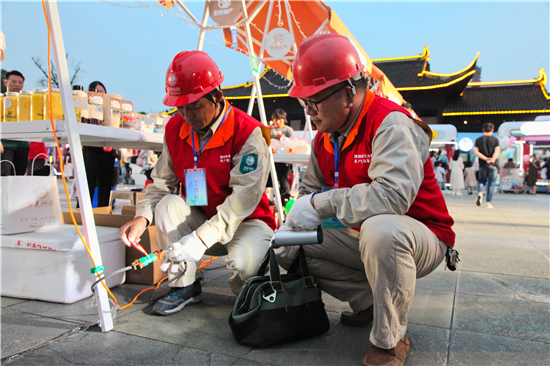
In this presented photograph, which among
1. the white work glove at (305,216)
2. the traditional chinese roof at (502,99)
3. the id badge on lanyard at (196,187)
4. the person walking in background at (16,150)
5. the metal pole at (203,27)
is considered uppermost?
the traditional chinese roof at (502,99)

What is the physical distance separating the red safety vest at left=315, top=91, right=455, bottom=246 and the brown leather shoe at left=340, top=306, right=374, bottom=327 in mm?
494

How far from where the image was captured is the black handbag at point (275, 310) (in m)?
1.45

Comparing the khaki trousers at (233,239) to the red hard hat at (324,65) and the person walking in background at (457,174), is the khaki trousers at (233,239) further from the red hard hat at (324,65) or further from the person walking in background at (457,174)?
the person walking in background at (457,174)

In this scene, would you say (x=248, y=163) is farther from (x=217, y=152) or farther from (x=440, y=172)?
(x=440, y=172)

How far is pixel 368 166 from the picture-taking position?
1538mm

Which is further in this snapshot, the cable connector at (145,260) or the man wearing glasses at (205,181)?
the man wearing glasses at (205,181)

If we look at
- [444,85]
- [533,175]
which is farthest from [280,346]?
[444,85]

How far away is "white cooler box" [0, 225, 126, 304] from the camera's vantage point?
1949 mm

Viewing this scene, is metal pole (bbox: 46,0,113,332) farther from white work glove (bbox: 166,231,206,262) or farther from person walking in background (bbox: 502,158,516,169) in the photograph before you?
person walking in background (bbox: 502,158,516,169)

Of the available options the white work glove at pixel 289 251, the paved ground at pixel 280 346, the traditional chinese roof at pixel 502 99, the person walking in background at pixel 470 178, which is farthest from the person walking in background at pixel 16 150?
the traditional chinese roof at pixel 502 99

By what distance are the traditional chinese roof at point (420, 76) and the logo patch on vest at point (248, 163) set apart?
21.9 meters

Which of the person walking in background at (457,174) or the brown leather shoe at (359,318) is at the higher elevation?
the person walking in background at (457,174)

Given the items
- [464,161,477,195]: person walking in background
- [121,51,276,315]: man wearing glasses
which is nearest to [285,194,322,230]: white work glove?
[121,51,276,315]: man wearing glasses

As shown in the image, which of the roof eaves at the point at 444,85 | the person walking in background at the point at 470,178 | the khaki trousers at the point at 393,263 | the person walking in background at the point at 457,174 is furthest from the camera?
the roof eaves at the point at 444,85
